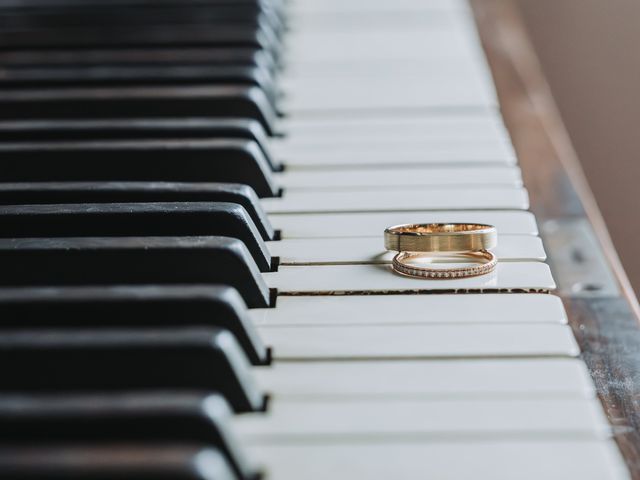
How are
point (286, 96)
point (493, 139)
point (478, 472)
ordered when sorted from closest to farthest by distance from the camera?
1. point (478, 472)
2. point (493, 139)
3. point (286, 96)

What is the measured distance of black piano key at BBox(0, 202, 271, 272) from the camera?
3.28ft

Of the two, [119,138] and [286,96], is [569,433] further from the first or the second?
[286,96]

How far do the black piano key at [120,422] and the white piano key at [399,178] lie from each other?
2.08 ft

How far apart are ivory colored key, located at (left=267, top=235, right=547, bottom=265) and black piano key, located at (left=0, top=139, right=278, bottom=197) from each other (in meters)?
0.18

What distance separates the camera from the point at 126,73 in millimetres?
1555

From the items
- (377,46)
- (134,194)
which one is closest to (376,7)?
(377,46)

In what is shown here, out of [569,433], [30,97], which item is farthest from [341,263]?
[30,97]

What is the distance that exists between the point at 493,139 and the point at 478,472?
82cm

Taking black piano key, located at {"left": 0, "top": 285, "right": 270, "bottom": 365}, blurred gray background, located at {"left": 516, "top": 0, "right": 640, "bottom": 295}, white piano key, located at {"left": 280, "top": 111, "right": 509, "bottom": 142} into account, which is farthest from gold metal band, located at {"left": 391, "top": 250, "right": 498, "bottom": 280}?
blurred gray background, located at {"left": 516, "top": 0, "right": 640, "bottom": 295}

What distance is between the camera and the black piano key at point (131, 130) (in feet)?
4.29

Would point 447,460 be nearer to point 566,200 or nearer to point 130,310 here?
point 130,310

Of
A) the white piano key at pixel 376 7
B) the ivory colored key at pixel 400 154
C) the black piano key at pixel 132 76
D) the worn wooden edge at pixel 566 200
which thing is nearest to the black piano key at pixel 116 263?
the worn wooden edge at pixel 566 200

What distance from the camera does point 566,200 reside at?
1435 mm

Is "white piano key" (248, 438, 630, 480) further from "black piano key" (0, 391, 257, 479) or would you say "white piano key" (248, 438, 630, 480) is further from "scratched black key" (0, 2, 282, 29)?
"scratched black key" (0, 2, 282, 29)
